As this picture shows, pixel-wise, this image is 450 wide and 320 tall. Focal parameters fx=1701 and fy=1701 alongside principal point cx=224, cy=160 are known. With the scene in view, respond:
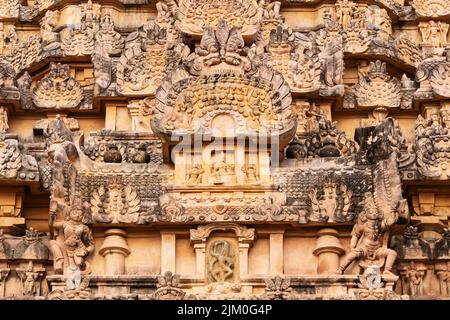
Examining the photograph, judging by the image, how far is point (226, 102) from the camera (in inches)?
1212

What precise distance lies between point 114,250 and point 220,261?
6.19 ft

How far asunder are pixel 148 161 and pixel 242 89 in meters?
2.31

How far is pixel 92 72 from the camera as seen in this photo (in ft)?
115

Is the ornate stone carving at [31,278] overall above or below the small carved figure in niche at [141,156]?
below

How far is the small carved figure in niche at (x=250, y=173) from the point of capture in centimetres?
3036

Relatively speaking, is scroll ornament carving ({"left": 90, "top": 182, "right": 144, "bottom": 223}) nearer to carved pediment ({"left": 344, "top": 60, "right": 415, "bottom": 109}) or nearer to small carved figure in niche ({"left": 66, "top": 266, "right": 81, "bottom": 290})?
small carved figure in niche ({"left": 66, "top": 266, "right": 81, "bottom": 290})

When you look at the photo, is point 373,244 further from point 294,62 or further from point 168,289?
point 294,62

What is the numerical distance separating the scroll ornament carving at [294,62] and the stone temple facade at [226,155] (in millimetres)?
43

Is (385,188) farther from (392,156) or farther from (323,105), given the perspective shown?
(323,105)

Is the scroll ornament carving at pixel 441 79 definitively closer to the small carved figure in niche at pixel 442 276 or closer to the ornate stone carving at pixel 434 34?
the ornate stone carving at pixel 434 34

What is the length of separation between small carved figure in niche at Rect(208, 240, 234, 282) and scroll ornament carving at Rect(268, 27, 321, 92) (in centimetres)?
463

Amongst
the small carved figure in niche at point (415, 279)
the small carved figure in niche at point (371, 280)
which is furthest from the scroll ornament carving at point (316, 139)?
the small carved figure in niche at point (371, 280)
